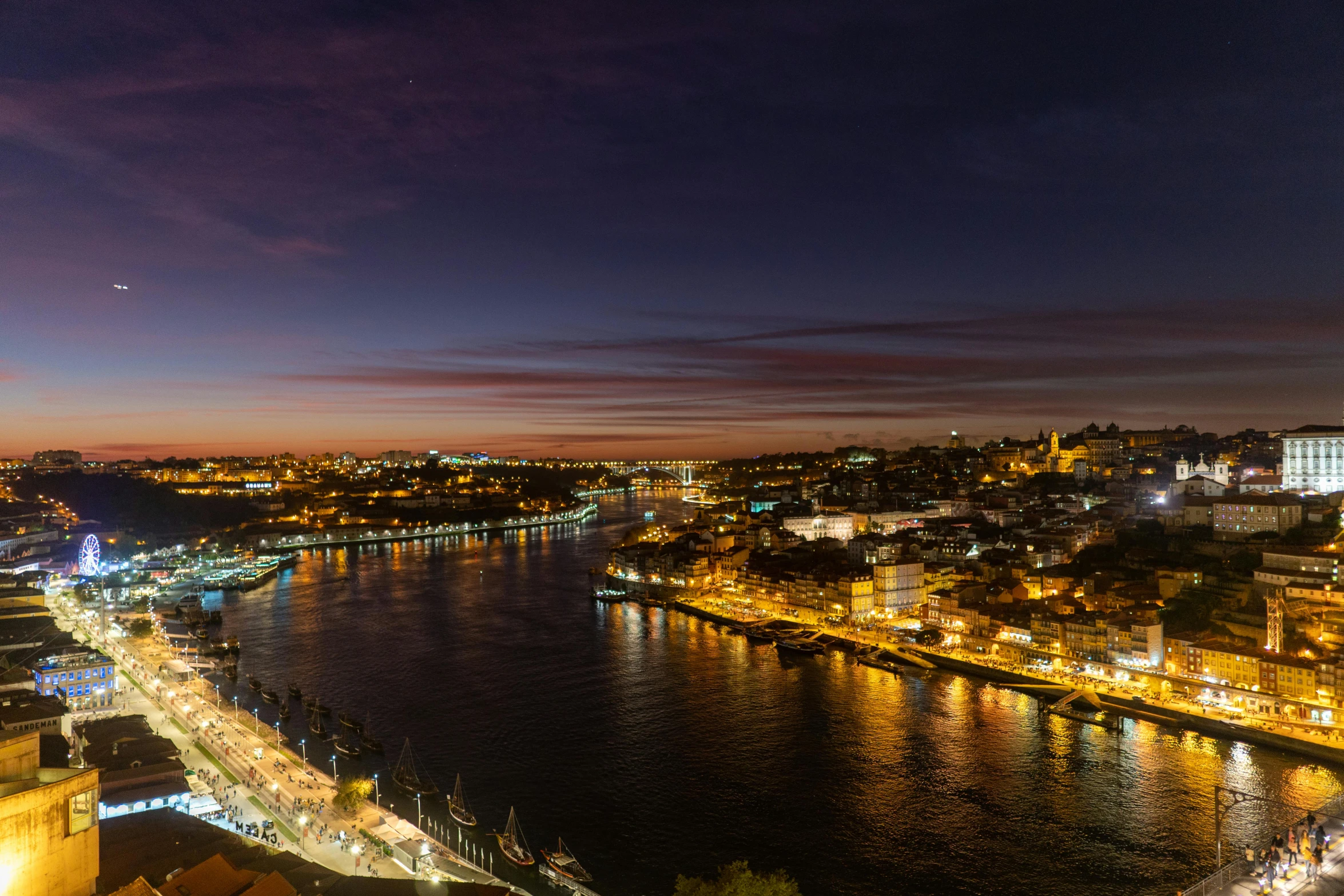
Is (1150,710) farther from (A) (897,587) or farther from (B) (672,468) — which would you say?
(B) (672,468)

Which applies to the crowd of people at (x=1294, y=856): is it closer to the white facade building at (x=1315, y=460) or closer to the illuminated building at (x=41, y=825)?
the illuminated building at (x=41, y=825)

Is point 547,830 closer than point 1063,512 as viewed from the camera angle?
Yes

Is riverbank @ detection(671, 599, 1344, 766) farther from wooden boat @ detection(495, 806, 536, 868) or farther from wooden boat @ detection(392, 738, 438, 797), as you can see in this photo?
wooden boat @ detection(392, 738, 438, 797)

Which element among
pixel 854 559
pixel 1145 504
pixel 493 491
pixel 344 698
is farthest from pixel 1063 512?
pixel 493 491

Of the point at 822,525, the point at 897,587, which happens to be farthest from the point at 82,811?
the point at 822,525

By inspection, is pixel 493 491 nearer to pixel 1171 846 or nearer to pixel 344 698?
pixel 344 698

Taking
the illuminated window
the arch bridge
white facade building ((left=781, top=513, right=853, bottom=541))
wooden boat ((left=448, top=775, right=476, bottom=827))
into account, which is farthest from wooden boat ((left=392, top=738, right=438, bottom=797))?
the arch bridge

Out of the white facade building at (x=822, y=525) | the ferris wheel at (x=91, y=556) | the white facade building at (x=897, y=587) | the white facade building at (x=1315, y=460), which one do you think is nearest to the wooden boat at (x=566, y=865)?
the white facade building at (x=897, y=587)
